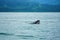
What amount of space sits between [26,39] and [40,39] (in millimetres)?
297

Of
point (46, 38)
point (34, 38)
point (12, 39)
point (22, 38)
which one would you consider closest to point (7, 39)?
point (12, 39)

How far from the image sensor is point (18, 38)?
11.3ft

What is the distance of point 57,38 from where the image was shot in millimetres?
3424

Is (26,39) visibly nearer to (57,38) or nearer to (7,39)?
(7,39)

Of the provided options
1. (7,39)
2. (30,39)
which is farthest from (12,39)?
(30,39)

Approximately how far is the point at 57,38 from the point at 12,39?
3.08 ft

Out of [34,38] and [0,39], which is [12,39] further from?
[34,38]

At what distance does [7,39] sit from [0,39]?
0.14 meters

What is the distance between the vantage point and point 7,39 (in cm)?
332

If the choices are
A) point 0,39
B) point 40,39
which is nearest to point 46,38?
point 40,39

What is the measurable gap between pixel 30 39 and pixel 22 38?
18 centimetres

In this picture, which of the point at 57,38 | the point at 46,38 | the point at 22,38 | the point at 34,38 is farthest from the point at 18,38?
the point at 57,38

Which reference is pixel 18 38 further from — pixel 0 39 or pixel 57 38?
pixel 57 38

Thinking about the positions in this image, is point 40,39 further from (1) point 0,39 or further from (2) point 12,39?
(1) point 0,39
